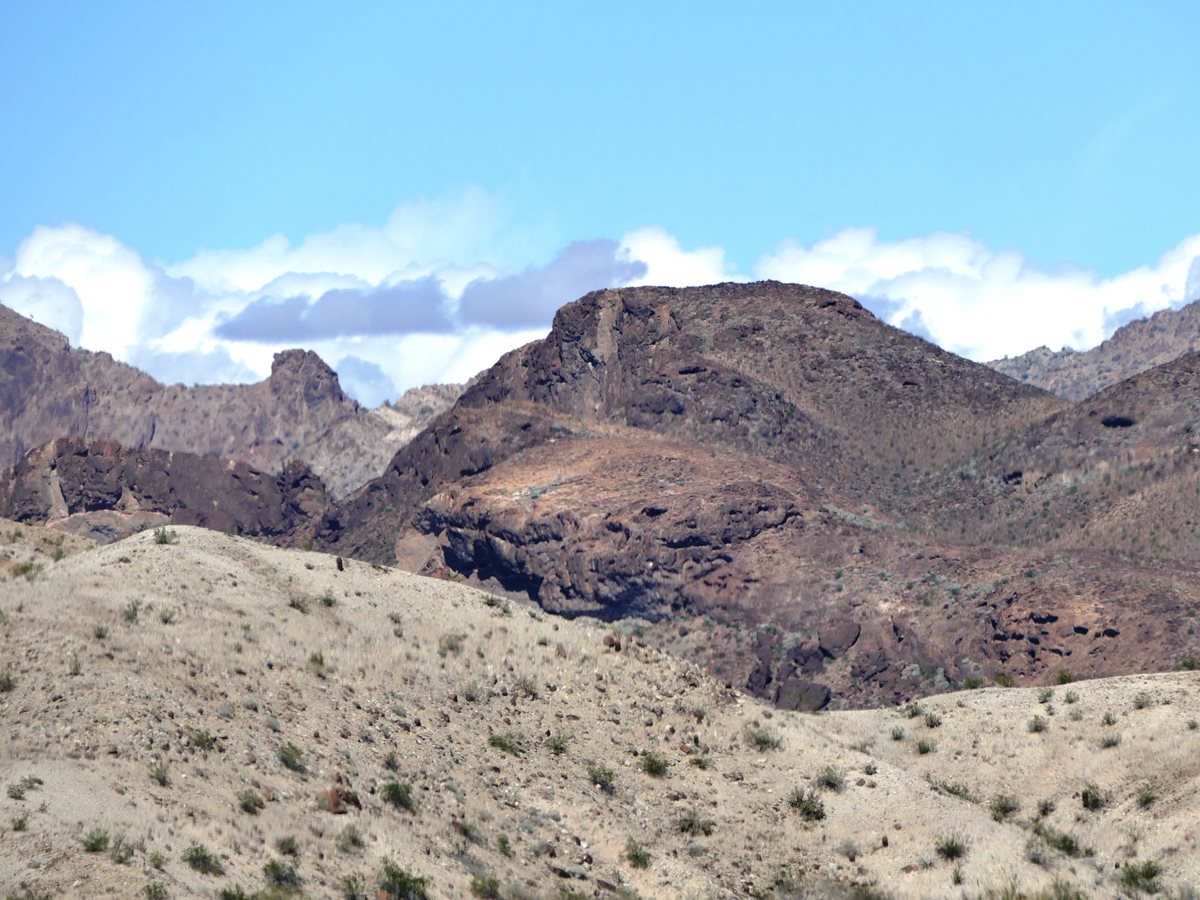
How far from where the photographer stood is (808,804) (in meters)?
49.6

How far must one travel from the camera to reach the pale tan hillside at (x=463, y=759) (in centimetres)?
3806

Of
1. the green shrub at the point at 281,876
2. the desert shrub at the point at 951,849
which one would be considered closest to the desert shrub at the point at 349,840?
the green shrub at the point at 281,876

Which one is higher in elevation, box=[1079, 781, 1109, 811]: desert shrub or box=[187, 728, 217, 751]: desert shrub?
box=[1079, 781, 1109, 811]: desert shrub

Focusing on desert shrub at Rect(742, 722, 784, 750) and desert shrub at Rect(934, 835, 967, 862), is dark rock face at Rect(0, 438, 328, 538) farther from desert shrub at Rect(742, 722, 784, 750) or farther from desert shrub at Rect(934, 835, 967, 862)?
desert shrub at Rect(934, 835, 967, 862)

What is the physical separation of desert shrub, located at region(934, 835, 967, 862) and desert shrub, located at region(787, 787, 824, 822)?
3628 mm

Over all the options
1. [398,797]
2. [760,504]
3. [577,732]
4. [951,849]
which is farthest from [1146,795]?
[760,504]

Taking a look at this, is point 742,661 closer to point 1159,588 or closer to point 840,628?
point 840,628

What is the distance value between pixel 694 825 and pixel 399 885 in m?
12.0

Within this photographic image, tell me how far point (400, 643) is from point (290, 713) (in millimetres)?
8446

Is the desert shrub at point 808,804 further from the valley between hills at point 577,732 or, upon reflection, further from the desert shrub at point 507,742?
the desert shrub at point 507,742

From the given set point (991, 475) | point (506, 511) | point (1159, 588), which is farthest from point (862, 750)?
point (991, 475)

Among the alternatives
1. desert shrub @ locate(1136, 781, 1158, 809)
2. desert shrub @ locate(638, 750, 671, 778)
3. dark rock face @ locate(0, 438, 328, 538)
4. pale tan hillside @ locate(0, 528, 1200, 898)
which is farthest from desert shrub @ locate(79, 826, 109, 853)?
dark rock face @ locate(0, 438, 328, 538)

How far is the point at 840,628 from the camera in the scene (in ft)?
381

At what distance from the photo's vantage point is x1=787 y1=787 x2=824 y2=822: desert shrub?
4931 centimetres
